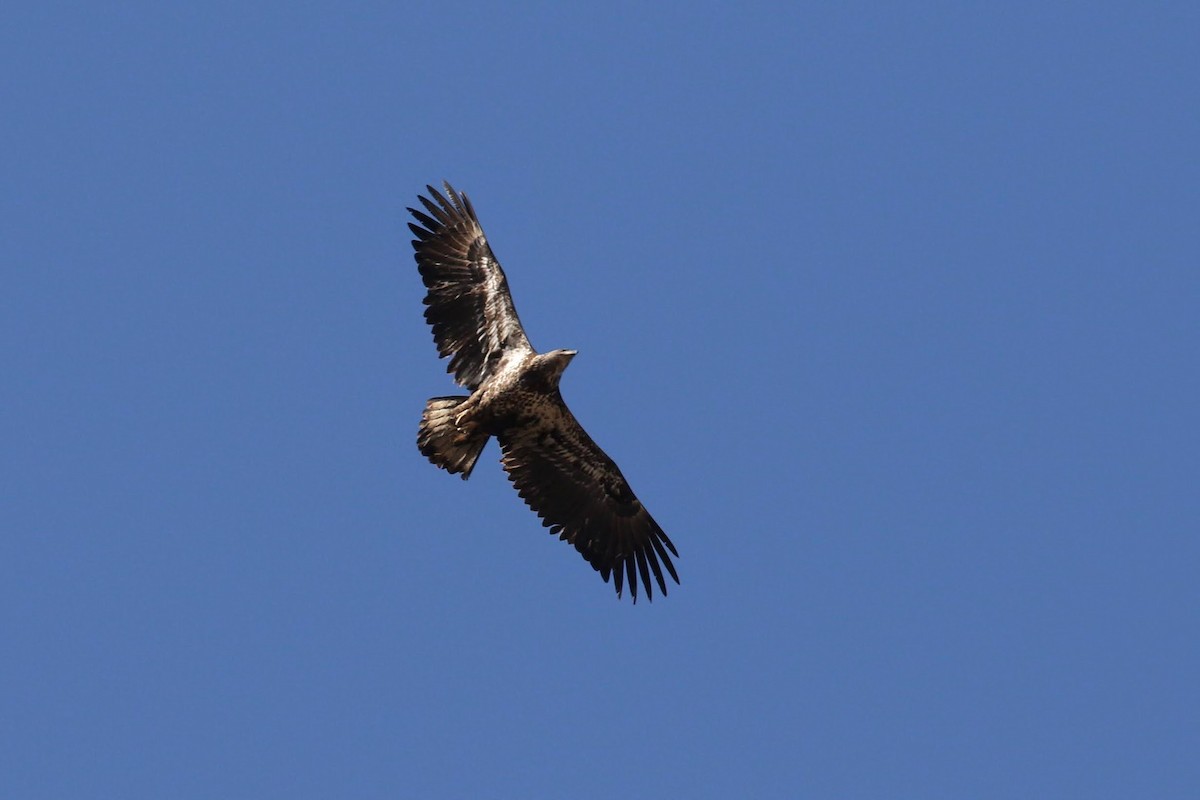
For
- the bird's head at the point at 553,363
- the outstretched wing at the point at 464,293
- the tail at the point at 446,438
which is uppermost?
the outstretched wing at the point at 464,293

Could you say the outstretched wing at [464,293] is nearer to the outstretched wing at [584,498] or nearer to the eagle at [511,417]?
the eagle at [511,417]

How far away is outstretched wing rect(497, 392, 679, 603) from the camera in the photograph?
1591cm

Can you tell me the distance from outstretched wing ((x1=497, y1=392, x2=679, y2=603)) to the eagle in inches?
0.4

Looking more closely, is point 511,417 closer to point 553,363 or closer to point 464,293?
point 553,363

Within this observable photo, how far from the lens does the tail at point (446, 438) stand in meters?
15.5

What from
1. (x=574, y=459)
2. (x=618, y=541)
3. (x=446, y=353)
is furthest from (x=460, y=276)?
(x=618, y=541)

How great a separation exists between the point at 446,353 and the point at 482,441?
3.43 feet

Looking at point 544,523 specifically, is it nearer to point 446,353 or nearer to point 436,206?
point 446,353

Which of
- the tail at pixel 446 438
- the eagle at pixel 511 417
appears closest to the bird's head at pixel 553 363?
the eagle at pixel 511 417

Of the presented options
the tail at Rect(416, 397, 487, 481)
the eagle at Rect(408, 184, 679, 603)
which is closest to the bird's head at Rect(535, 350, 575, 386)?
the eagle at Rect(408, 184, 679, 603)

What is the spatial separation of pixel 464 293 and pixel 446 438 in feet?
5.64

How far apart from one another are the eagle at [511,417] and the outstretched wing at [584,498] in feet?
0.04

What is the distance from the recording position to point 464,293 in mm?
16125

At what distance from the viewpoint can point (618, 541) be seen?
54.3 ft
